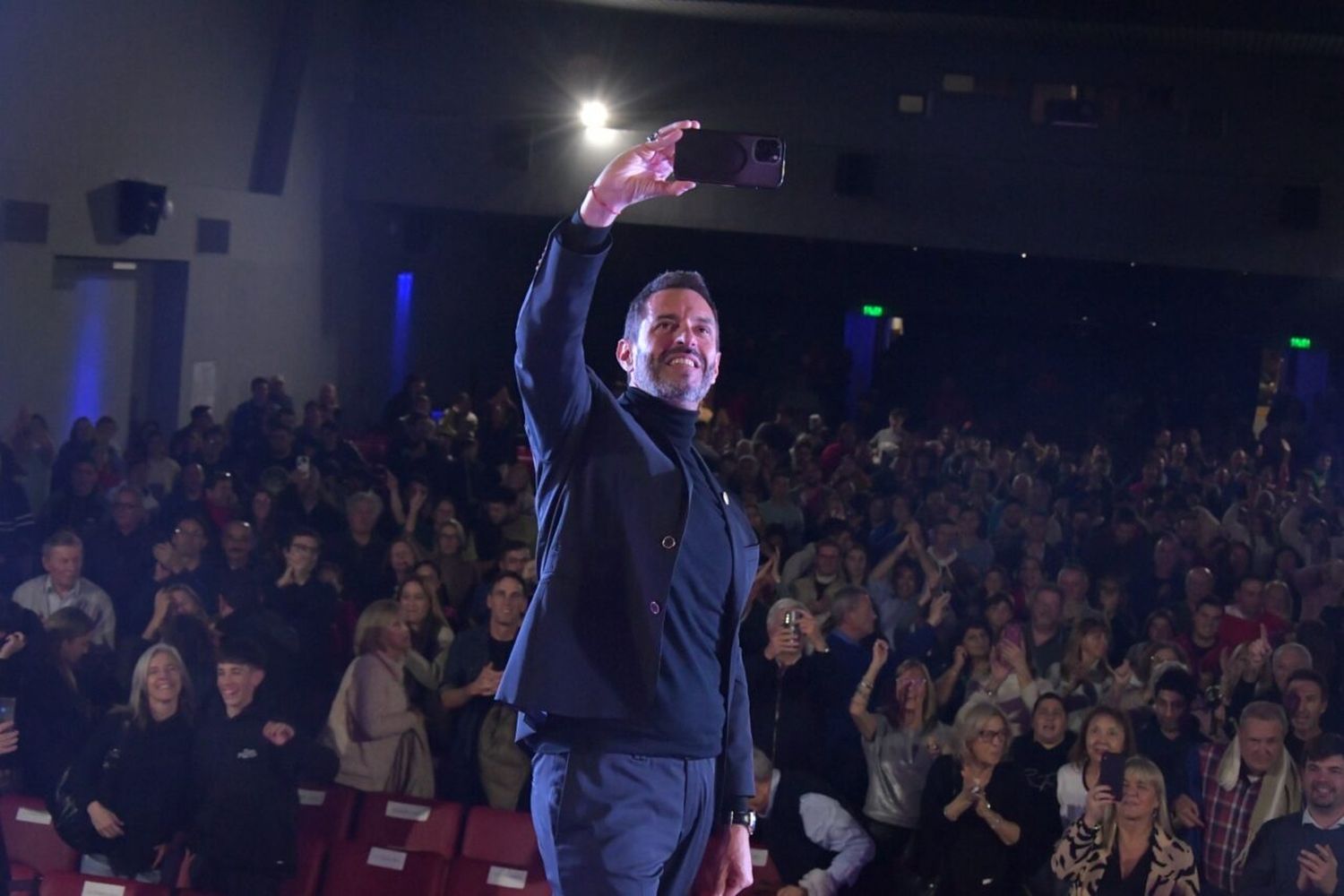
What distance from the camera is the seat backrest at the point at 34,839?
4688 mm

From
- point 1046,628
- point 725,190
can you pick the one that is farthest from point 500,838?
point 725,190

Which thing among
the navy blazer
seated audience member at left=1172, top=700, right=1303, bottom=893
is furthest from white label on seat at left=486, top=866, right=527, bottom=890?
the navy blazer

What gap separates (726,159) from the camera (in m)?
1.84

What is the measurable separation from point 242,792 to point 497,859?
82cm

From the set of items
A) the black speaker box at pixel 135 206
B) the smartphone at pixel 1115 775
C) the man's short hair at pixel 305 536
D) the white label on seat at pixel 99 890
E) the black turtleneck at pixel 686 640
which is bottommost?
the white label on seat at pixel 99 890

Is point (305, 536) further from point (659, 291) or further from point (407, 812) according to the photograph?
point (659, 291)

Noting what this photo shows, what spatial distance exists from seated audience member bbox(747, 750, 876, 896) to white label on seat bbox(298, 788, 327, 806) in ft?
4.64

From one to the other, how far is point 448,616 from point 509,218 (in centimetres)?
762

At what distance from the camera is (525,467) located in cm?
845

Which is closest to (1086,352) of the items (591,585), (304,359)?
(304,359)

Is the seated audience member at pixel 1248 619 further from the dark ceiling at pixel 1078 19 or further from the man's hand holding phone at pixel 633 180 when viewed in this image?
the man's hand holding phone at pixel 633 180

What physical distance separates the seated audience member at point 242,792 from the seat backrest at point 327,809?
1.20 ft

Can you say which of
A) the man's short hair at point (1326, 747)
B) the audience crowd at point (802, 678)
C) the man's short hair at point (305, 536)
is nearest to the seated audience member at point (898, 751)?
the audience crowd at point (802, 678)

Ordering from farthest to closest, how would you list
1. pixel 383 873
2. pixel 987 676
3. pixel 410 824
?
pixel 987 676, pixel 410 824, pixel 383 873
